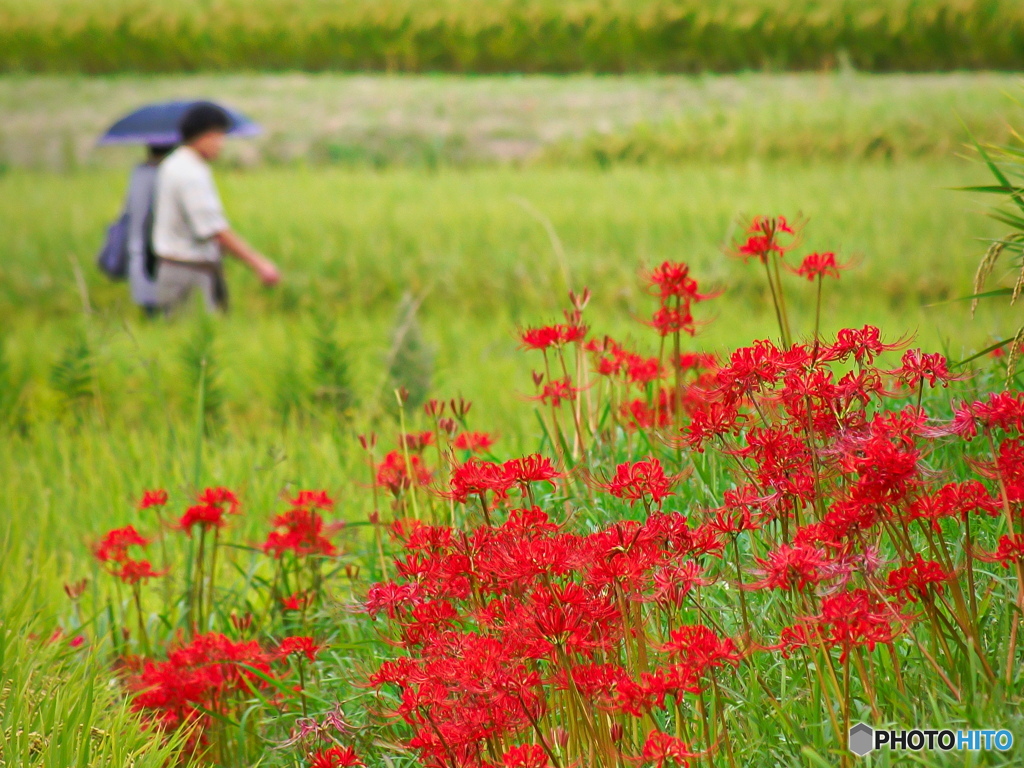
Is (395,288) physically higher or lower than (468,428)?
lower

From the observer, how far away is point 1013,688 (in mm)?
1206

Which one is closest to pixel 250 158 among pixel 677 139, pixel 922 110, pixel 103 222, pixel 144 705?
pixel 103 222

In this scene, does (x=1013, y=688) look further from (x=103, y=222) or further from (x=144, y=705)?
(x=103, y=222)

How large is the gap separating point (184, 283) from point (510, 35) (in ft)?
36.3

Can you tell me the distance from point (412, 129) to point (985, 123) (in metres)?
6.24

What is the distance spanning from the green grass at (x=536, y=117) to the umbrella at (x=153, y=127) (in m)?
4.09

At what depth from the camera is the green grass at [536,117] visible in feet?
32.5

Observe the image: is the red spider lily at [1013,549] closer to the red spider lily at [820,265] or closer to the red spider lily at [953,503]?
the red spider lily at [953,503]

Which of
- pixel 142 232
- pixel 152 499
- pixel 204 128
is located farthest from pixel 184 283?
pixel 152 499

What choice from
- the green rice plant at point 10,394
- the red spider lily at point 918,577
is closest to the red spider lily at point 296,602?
the red spider lily at point 918,577

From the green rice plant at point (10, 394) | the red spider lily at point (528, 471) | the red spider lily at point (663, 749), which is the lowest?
the green rice plant at point (10, 394)

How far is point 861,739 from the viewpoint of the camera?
3.75 ft

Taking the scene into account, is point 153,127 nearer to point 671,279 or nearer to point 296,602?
point 296,602

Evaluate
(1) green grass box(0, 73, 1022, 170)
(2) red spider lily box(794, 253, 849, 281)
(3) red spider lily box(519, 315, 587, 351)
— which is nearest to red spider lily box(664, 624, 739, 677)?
(3) red spider lily box(519, 315, 587, 351)
